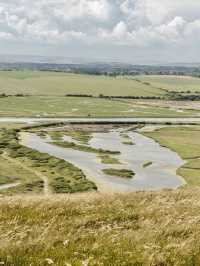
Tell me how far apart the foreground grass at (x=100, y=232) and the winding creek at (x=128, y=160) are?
46.4 metres

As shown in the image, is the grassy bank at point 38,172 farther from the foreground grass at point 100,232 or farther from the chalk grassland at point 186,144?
the foreground grass at point 100,232

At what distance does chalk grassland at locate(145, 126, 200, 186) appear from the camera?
83806 millimetres

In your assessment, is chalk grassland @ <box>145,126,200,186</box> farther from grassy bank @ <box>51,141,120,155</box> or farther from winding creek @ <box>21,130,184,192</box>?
grassy bank @ <box>51,141,120,155</box>

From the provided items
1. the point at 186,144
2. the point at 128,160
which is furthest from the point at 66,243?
the point at 186,144

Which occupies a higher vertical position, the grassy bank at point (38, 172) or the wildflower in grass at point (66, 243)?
the wildflower in grass at point (66, 243)

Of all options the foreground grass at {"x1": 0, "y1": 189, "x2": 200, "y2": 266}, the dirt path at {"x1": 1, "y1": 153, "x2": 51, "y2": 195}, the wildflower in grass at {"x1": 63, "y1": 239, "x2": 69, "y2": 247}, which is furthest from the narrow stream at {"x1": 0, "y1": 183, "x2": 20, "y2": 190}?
the wildflower in grass at {"x1": 63, "y1": 239, "x2": 69, "y2": 247}

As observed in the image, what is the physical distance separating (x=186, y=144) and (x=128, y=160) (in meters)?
29.0

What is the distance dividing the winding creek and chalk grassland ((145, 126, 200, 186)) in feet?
5.89

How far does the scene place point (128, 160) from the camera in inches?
3799

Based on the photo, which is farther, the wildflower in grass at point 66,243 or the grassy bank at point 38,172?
the grassy bank at point 38,172

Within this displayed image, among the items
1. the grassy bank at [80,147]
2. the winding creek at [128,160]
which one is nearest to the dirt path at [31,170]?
the winding creek at [128,160]

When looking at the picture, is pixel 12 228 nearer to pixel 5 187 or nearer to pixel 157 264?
pixel 157 264

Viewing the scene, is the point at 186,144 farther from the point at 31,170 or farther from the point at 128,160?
the point at 31,170

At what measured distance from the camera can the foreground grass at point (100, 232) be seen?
7867 millimetres
